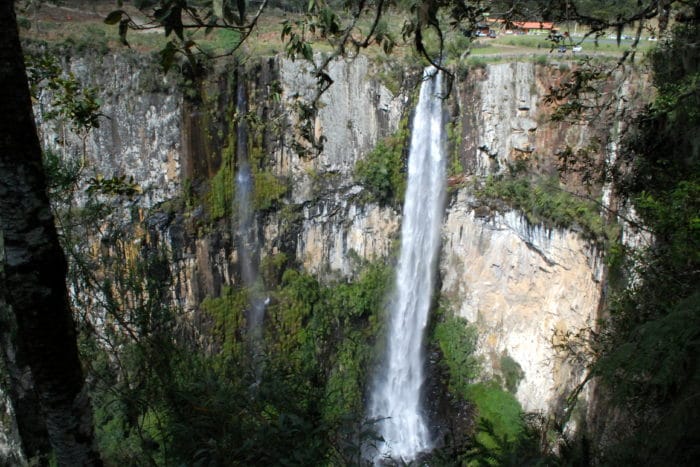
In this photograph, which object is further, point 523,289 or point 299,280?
point 299,280

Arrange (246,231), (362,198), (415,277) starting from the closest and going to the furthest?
(246,231) < (362,198) < (415,277)

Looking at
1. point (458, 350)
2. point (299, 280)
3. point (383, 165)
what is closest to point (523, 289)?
point (458, 350)

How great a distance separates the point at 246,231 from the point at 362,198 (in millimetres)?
2713

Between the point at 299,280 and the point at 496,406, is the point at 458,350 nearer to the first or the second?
the point at 496,406

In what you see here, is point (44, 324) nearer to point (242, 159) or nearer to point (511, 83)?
point (242, 159)

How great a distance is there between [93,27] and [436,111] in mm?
7139

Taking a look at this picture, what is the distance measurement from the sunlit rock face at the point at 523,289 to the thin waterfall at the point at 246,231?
14.4 feet

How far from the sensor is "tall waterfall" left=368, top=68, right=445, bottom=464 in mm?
11125

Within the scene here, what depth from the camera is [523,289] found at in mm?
10586

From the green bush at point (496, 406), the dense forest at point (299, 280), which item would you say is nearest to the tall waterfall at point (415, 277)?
the dense forest at point (299, 280)

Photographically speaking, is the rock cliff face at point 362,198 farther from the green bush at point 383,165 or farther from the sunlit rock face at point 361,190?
the green bush at point 383,165

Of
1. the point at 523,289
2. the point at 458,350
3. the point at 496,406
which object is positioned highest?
the point at 523,289

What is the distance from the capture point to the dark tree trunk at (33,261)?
1739 mm

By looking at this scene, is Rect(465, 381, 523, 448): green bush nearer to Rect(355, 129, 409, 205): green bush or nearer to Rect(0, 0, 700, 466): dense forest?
Rect(0, 0, 700, 466): dense forest
